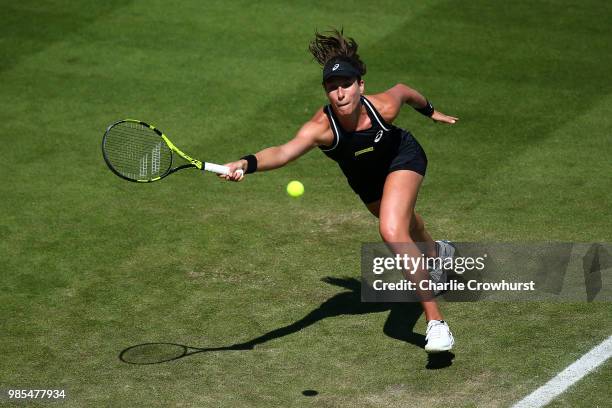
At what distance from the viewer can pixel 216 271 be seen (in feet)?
37.3

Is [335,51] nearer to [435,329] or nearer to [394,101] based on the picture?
[394,101]

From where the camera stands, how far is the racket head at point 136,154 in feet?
33.1

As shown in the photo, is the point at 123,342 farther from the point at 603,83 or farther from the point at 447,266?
the point at 603,83

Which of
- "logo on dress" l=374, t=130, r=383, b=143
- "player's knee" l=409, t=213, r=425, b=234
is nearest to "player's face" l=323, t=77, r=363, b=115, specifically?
"logo on dress" l=374, t=130, r=383, b=143

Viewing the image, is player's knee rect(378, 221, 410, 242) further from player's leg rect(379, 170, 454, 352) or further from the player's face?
the player's face

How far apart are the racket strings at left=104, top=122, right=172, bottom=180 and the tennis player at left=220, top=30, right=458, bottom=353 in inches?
47.9

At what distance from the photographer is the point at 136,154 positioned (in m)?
10.4

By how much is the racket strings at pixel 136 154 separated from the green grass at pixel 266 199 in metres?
1.48

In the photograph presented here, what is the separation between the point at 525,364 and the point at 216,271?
372 centimetres

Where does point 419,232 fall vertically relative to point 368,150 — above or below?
below

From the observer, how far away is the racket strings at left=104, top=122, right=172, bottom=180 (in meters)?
10.1

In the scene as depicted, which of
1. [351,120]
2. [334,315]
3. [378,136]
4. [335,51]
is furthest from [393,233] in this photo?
[335,51]

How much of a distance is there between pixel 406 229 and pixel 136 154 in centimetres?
286

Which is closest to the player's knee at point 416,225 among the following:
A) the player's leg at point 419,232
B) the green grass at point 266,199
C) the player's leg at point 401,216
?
the player's leg at point 419,232
